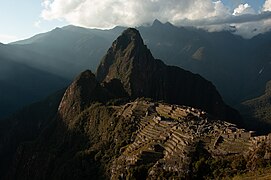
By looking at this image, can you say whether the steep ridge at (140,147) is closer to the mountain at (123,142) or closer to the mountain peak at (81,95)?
the mountain at (123,142)

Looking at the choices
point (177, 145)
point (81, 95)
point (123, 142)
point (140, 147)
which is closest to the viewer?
point (177, 145)

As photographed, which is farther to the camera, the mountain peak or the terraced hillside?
the mountain peak

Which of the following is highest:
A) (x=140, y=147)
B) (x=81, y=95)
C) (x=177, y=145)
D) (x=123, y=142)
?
(x=81, y=95)

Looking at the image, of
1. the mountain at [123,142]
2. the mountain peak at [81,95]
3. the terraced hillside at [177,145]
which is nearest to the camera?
the terraced hillside at [177,145]

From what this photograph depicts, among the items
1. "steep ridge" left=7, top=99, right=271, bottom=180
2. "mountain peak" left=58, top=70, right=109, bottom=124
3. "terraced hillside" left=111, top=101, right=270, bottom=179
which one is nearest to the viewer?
"steep ridge" left=7, top=99, right=271, bottom=180

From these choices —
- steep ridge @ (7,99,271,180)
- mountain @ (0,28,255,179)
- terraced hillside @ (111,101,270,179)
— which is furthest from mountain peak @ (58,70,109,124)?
terraced hillside @ (111,101,270,179)

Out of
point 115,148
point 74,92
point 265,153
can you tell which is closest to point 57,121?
point 74,92

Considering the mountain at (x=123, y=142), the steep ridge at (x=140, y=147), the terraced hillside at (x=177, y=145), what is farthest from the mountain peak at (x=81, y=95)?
the terraced hillside at (x=177, y=145)

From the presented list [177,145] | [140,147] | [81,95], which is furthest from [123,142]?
[81,95]

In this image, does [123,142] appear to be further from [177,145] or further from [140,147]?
[177,145]

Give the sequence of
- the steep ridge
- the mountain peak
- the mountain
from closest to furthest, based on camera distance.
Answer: the steep ridge < the mountain < the mountain peak

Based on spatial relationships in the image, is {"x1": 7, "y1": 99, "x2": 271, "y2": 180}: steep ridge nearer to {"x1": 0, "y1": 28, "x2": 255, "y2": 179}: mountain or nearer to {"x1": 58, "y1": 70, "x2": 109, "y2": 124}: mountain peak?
{"x1": 0, "y1": 28, "x2": 255, "y2": 179}: mountain
